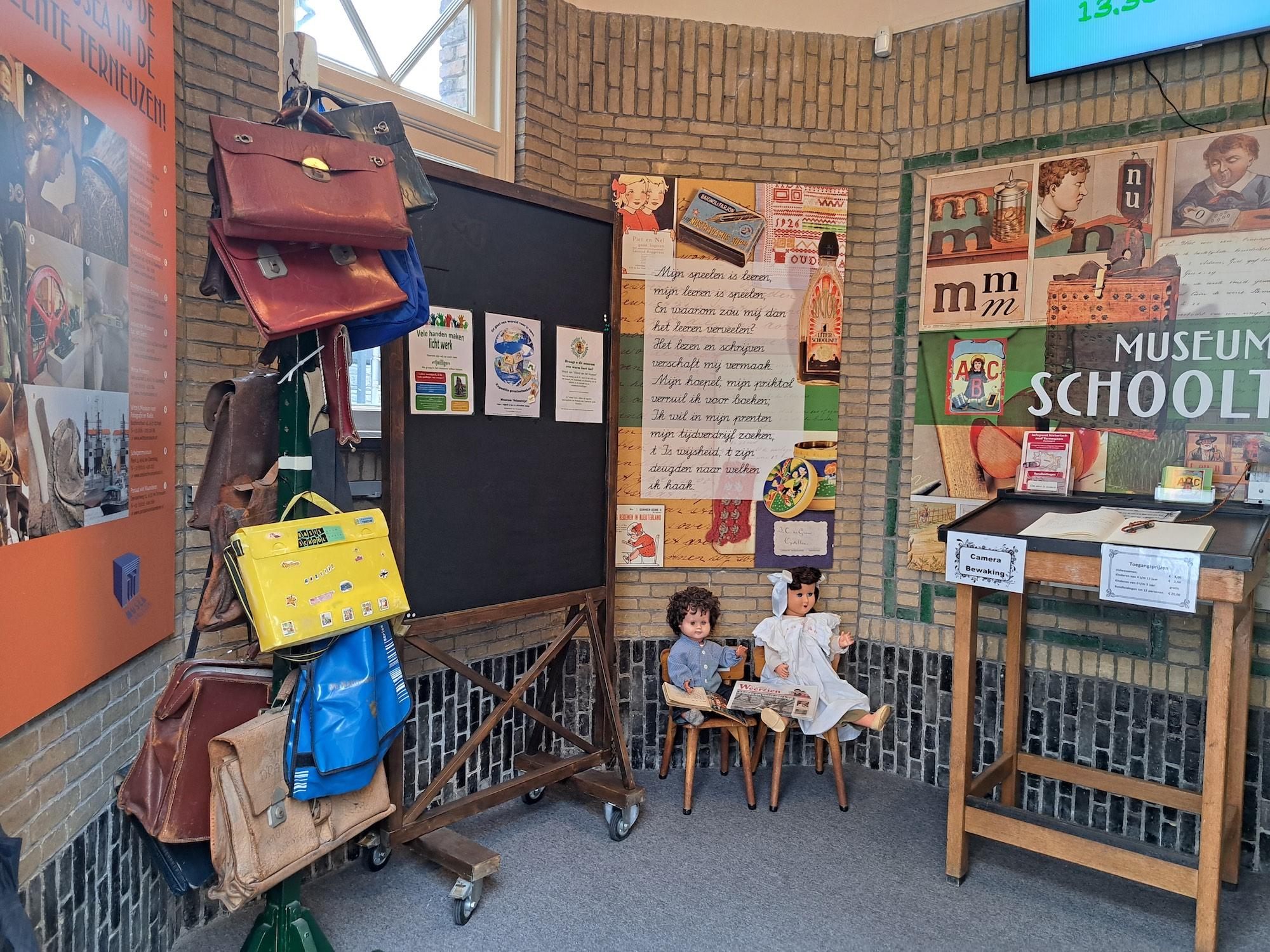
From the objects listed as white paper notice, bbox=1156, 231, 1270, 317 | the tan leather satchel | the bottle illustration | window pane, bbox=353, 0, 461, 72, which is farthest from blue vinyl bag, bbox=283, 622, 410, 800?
white paper notice, bbox=1156, 231, 1270, 317

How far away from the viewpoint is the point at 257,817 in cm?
197

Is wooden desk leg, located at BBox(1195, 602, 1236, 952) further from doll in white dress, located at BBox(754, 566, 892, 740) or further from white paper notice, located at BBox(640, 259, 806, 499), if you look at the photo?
white paper notice, located at BBox(640, 259, 806, 499)

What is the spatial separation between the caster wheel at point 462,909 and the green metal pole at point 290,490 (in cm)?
52

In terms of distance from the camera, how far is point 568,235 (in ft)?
10.3

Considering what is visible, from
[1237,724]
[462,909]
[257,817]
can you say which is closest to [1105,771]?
[1237,724]

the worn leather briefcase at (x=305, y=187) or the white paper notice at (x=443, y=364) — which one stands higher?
the worn leather briefcase at (x=305, y=187)

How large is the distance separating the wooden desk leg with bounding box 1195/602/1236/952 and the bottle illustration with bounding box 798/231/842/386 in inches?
71.6

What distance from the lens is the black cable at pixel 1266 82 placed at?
9.84 feet

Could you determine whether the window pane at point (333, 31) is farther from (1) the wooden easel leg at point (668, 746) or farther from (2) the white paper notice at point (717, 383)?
(1) the wooden easel leg at point (668, 746)

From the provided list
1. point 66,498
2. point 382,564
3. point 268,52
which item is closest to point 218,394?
point 66,498

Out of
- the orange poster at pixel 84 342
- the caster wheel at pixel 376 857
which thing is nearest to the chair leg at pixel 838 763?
the caster wheel at pixel 376 857

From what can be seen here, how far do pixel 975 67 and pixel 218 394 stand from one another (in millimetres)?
3228

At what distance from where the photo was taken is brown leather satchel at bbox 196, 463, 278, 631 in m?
1.97

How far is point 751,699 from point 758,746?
0.40 metres
